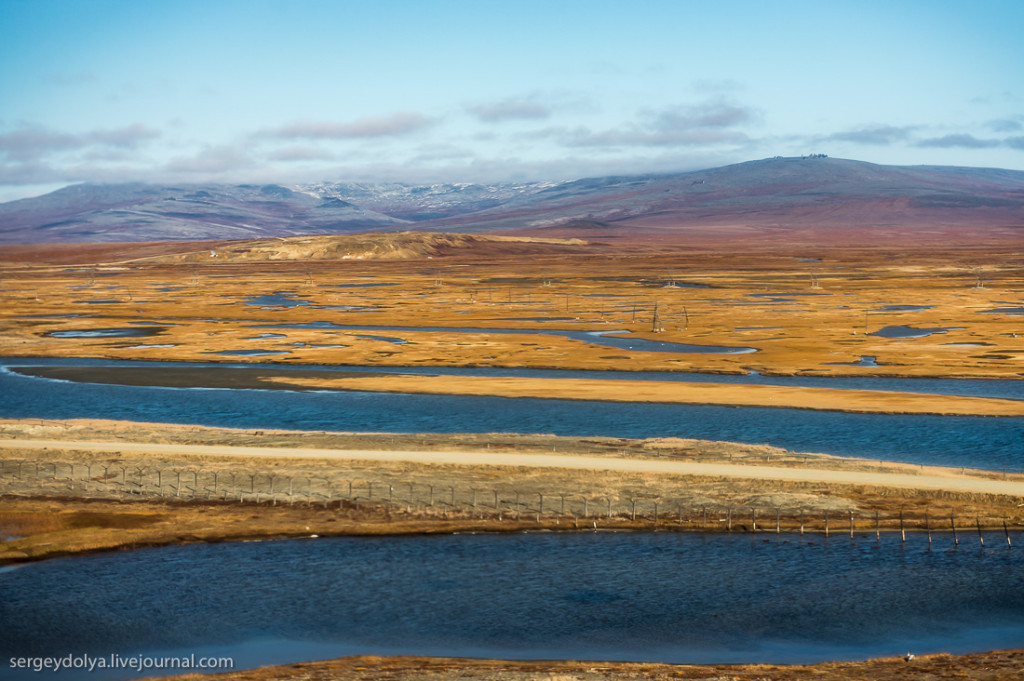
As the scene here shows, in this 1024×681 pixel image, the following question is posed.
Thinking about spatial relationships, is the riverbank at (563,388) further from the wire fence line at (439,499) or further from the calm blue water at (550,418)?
the wire fence line at (439,499)

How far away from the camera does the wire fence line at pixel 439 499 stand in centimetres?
4075

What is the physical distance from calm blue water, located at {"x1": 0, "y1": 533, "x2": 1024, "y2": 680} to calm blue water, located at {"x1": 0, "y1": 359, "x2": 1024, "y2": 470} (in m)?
16.7

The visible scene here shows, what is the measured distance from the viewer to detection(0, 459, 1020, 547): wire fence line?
134 ft

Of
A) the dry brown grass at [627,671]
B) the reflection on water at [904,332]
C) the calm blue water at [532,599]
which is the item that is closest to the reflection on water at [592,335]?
the reflection on water at [904,332]

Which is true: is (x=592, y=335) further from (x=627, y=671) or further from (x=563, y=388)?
(x=627, y=671)

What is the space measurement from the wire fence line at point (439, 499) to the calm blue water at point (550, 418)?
37.7ft

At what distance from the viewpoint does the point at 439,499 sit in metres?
44.4

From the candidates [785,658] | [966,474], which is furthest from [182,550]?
[966,474]

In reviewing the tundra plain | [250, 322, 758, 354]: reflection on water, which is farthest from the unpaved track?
[250, 322, 758, 354]: reflection on water

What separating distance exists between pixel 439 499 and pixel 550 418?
19709mm

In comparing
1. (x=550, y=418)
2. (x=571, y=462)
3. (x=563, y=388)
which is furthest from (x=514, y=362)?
(x=571, y=462)

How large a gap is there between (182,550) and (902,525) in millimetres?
27094

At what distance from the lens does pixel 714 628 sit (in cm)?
3127

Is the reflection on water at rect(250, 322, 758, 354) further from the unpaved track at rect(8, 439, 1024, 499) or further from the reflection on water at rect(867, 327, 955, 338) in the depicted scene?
the unpaved track at rect(8, 439, 1024, 499)
